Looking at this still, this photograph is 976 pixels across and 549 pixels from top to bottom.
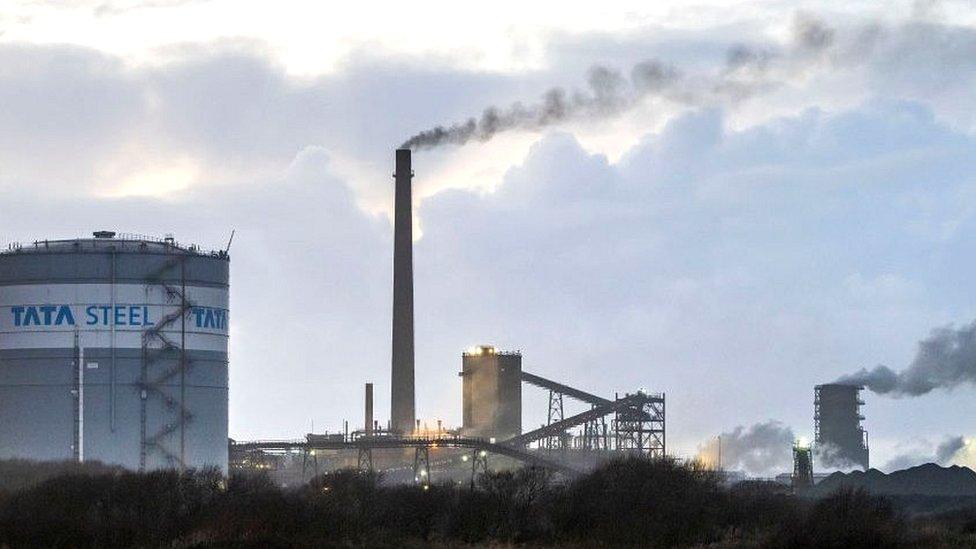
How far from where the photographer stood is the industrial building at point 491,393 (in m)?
168

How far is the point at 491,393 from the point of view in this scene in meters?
169

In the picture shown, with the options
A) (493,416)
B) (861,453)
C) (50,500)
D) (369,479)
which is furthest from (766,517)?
(861,453)

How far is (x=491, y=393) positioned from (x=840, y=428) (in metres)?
29.9

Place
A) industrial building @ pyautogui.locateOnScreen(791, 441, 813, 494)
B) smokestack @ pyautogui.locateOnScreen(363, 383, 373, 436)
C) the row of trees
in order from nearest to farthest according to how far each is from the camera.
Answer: the row of trees < industrial building @ pyautogui.locateOnScreen(791, 441, 813, 494) < smokestack @ pyautogui.locateOnScreen(363, 383, 373, 436)

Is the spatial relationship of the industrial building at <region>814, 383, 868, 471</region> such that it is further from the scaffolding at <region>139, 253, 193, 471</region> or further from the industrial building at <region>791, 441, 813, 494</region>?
the scaffolding at <region>139, 253, 193, 471</region>

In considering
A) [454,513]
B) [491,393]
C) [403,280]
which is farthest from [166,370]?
[491,393]

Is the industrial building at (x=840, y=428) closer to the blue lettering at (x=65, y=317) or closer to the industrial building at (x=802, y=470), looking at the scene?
the industrial building at (x=802, y=470)

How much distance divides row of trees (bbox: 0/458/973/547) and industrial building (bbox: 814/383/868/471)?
92.9m

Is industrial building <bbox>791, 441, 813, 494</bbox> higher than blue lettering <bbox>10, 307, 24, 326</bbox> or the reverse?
the reverse

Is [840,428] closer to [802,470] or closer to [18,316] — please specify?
[802,470]

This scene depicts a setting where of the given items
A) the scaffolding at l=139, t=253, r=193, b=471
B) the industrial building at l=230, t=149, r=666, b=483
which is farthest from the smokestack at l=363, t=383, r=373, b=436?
the scaffolding at l=139, t=253, r=193, b=471

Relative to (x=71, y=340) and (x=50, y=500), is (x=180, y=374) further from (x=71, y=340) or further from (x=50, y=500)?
(x=50, y=500)

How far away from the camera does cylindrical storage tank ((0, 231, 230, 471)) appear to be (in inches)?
3930

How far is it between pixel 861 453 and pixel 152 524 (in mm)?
113026
